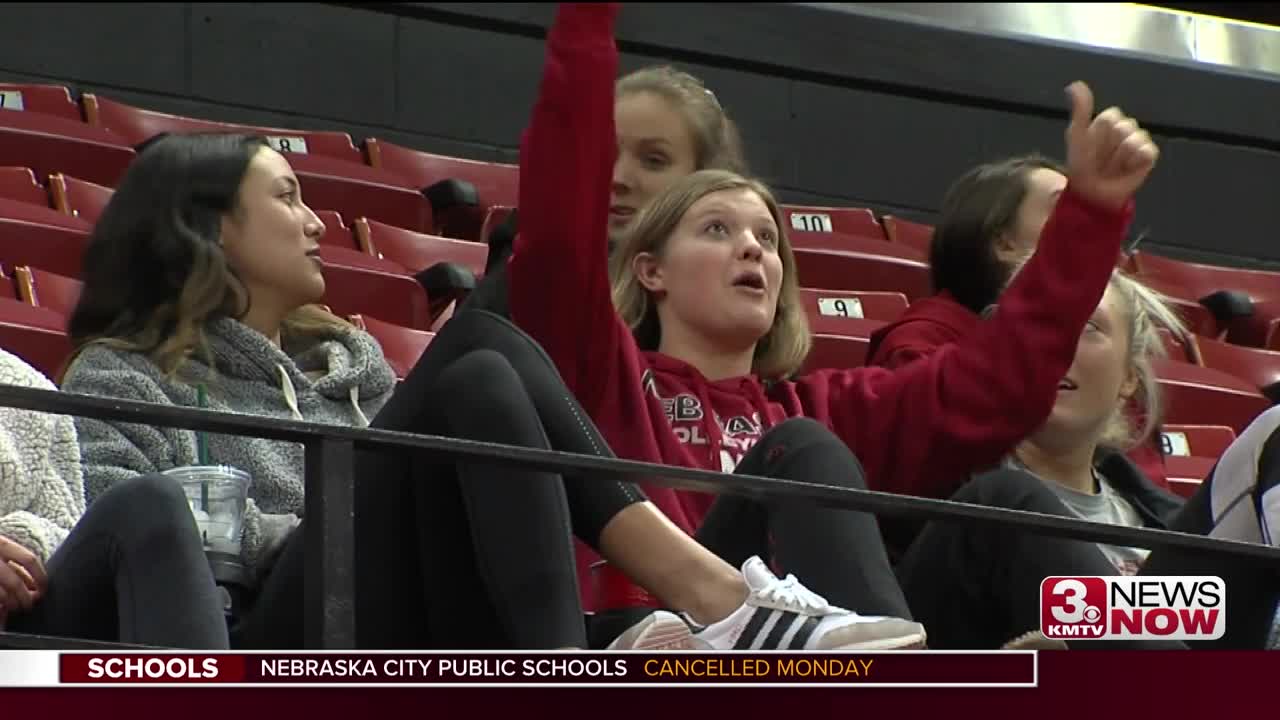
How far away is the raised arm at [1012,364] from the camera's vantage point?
75.7 inches

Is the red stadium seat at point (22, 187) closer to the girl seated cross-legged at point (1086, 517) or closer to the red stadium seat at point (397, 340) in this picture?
the red stadium seat at point (397, 340)

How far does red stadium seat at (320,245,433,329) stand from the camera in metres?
2.70

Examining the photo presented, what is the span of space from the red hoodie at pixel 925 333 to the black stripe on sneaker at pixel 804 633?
64 centimetres

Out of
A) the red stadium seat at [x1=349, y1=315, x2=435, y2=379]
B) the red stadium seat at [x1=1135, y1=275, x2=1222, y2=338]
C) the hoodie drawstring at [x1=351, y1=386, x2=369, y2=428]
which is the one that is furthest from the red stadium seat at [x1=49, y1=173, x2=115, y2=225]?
the red stadium seat at [x1=1135, y1=275, x2=1222, y2=338]

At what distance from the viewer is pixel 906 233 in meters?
3.78

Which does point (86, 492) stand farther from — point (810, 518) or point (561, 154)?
point (810, 518)

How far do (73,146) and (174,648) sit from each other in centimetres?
164

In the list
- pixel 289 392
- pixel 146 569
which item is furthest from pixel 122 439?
pixel 146 569

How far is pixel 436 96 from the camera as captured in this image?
390cm

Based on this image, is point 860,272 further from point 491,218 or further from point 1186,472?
point 1186,472

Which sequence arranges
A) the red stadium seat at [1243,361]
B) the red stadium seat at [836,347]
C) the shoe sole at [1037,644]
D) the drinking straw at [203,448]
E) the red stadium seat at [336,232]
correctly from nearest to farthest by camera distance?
the shoe sole at [1037,644] → the drinking straw at [203,448] → the red stadium seat at [836,347] → the red stadium seat at [336,232] → the red stadium seat at [1243,361]

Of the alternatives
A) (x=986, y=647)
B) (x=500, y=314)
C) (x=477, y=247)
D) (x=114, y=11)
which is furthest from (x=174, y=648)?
(x=114, y=11)

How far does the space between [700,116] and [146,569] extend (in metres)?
0.91

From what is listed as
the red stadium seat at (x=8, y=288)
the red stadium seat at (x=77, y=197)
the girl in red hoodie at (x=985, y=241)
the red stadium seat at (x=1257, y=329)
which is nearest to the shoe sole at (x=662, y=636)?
the girl in red hoodie at (x=985, y=241)
